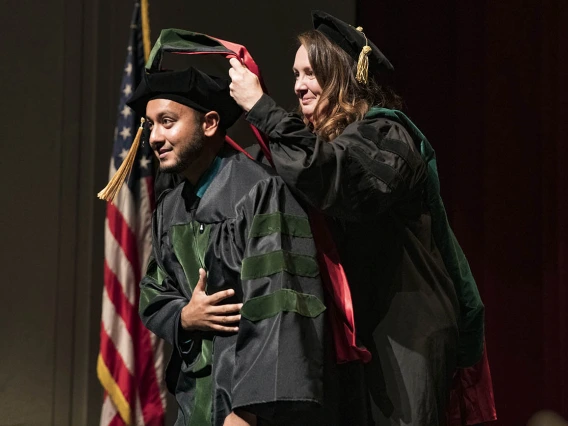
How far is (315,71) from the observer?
2254mm

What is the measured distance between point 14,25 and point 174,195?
1.78m

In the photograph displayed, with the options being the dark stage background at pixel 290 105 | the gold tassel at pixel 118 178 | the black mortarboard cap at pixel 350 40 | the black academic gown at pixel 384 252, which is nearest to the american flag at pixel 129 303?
the dark stage background at pixel 290 105

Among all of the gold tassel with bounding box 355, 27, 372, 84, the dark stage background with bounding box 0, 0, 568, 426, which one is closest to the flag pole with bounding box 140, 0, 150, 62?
the dark stage background with bounding box 0, 0, 568, 426

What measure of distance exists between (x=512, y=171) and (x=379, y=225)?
4.43 feet

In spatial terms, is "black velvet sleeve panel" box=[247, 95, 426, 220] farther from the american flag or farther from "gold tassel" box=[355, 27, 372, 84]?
the american flag

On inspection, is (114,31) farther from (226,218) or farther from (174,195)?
(226,218)

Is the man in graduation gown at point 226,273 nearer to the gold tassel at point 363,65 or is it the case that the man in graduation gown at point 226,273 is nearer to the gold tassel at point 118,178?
the gold tassel at point 118,178

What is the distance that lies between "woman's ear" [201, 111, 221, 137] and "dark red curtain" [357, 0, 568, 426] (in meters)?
1.43

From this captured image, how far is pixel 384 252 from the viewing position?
208cm

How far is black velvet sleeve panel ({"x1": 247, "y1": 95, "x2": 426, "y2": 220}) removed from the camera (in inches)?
74.4

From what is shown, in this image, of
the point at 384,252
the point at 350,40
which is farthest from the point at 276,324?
the point at 350,40

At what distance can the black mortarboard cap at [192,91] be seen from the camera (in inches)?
86.1

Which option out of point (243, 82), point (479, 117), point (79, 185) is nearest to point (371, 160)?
point (243, 82)

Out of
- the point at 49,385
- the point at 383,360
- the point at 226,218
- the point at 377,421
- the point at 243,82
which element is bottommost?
the point at 49,385
